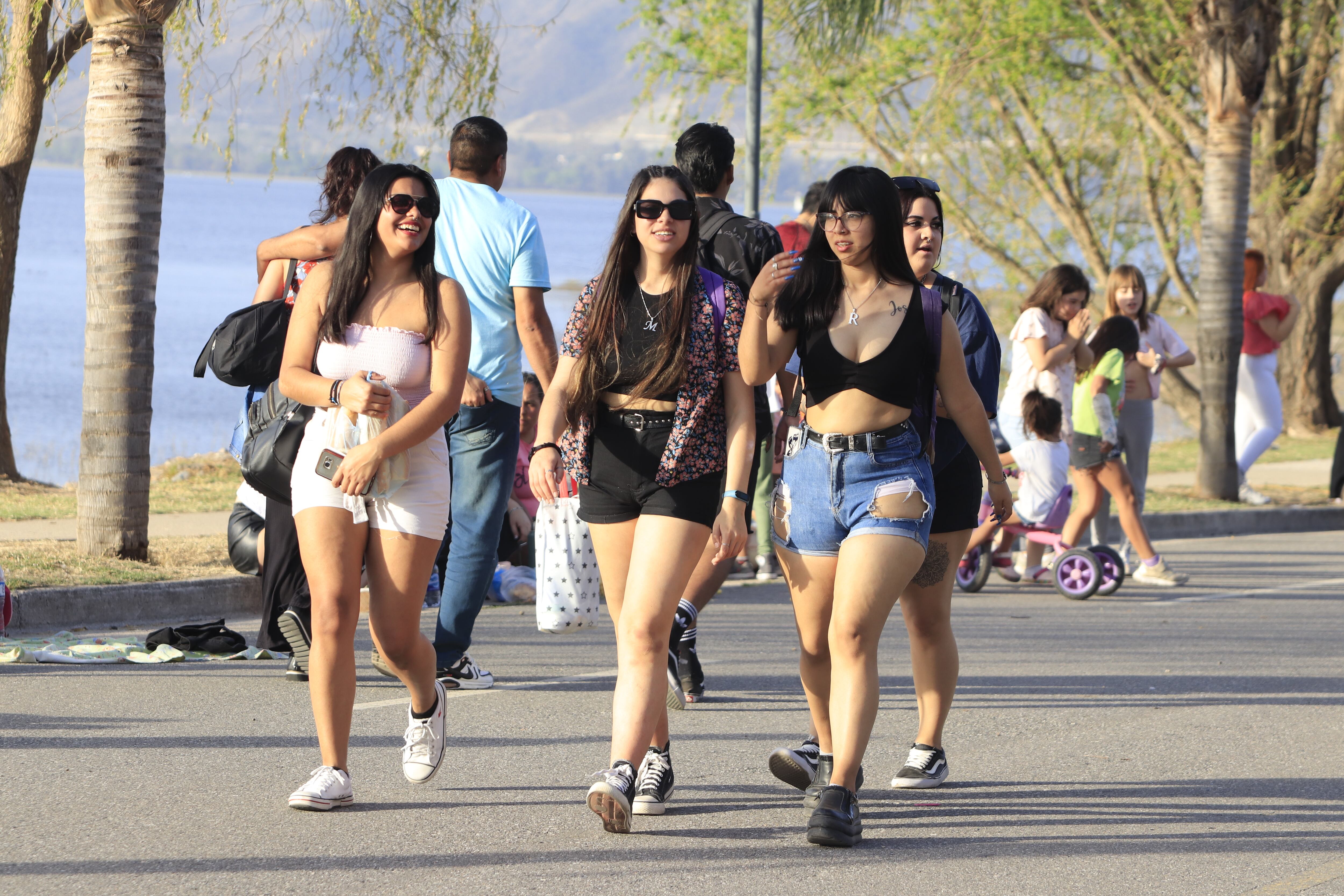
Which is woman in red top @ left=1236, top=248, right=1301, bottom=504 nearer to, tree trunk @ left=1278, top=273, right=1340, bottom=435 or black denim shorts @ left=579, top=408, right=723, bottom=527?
tree trunk @ left=1278, top=273, right=1340, bottom=435

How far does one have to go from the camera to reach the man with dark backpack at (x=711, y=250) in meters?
6.46

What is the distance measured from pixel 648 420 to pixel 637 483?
193 mm

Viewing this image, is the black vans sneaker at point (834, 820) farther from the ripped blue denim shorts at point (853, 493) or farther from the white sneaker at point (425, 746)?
the white sneaker at point (425, 746)

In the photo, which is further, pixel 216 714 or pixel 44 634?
pixel 44 634

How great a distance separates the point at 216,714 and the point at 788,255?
305 cm

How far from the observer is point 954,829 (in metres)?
5.07

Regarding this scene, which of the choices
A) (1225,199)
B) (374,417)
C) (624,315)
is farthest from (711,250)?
(1225,199)

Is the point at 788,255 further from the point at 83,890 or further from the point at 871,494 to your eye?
A: the point at 83,890

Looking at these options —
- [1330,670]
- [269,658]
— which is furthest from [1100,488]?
[269,658]

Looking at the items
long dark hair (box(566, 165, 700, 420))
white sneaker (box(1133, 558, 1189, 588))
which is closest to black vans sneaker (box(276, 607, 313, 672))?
long dark hair (box(566, 165, 700, 420))

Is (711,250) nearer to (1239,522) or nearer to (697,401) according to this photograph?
(697,401)

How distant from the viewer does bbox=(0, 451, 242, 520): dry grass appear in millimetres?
11328

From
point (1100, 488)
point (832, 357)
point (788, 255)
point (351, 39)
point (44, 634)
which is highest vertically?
point (351, 39)

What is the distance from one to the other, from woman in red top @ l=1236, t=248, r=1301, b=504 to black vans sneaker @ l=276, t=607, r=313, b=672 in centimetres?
1034
